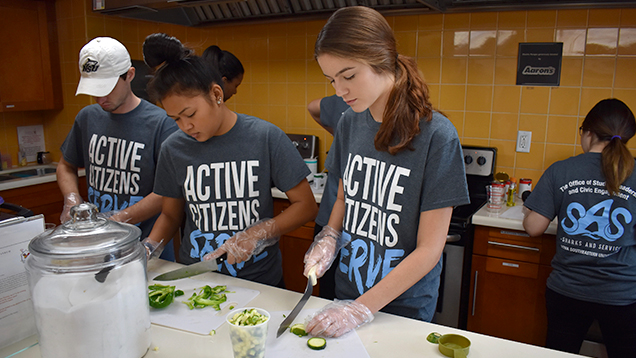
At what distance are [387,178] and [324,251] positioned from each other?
0.28m

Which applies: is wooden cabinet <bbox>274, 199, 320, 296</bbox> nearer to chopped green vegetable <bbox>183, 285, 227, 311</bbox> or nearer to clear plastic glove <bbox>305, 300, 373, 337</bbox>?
chopped green vegetable <bbox>183, 285, 227, 311</bbox>

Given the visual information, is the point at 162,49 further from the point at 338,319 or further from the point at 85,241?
the point at 338,319

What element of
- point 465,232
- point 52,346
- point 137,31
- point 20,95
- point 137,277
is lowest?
point 465,232

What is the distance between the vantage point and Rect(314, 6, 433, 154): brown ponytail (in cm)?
107

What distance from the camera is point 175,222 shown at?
1.60 m

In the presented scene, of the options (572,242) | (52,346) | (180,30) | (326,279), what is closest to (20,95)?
(180,30)

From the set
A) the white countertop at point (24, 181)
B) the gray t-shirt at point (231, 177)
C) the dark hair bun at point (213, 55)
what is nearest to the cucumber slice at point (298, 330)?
the gray t-shirt at point (231, 177)

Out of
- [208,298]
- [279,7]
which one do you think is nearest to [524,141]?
[279,7]

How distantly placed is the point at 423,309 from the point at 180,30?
3125 millimetres

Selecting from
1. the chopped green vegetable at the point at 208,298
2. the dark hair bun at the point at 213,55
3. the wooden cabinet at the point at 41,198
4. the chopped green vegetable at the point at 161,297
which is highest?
the dark hair bun at the point at 213,55

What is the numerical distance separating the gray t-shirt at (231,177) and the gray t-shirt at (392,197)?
0.89ft

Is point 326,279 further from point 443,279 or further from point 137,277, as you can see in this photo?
point 137,277

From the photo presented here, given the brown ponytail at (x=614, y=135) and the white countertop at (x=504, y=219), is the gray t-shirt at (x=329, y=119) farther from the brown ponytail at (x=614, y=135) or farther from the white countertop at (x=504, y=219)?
the brown ponytail at (x=614, y=135)

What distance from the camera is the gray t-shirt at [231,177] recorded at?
4.72ft
